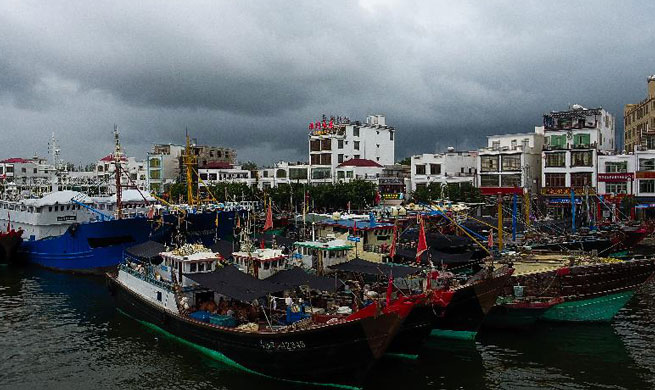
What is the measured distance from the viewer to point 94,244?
52.8 m

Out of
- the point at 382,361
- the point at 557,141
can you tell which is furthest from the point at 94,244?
the point at 557,141

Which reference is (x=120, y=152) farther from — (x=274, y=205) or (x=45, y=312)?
(x=274, y=205)

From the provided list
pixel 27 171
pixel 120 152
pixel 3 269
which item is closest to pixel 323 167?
pixel 120 152

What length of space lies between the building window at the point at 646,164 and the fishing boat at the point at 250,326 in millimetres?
66142

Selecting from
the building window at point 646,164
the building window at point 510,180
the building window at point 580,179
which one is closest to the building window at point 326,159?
the building window at point 510,180

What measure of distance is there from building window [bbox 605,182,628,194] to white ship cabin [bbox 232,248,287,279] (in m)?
62.8

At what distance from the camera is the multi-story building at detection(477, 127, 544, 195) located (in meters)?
84.6

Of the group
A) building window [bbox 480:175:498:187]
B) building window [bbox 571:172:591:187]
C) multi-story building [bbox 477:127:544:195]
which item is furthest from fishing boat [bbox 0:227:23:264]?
building window [bbox 571:172:591:187]

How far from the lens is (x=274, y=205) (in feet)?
307

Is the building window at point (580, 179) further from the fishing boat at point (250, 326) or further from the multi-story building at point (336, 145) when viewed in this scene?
the fishing boat at point (250, 326)

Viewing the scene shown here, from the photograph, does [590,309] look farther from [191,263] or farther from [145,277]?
[145,277]

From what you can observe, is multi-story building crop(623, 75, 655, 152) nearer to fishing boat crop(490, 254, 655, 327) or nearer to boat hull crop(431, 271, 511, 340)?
fishing boat crop(490, 254, 655, 327)

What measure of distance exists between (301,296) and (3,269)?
4242cm

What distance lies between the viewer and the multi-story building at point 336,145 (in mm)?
106625
